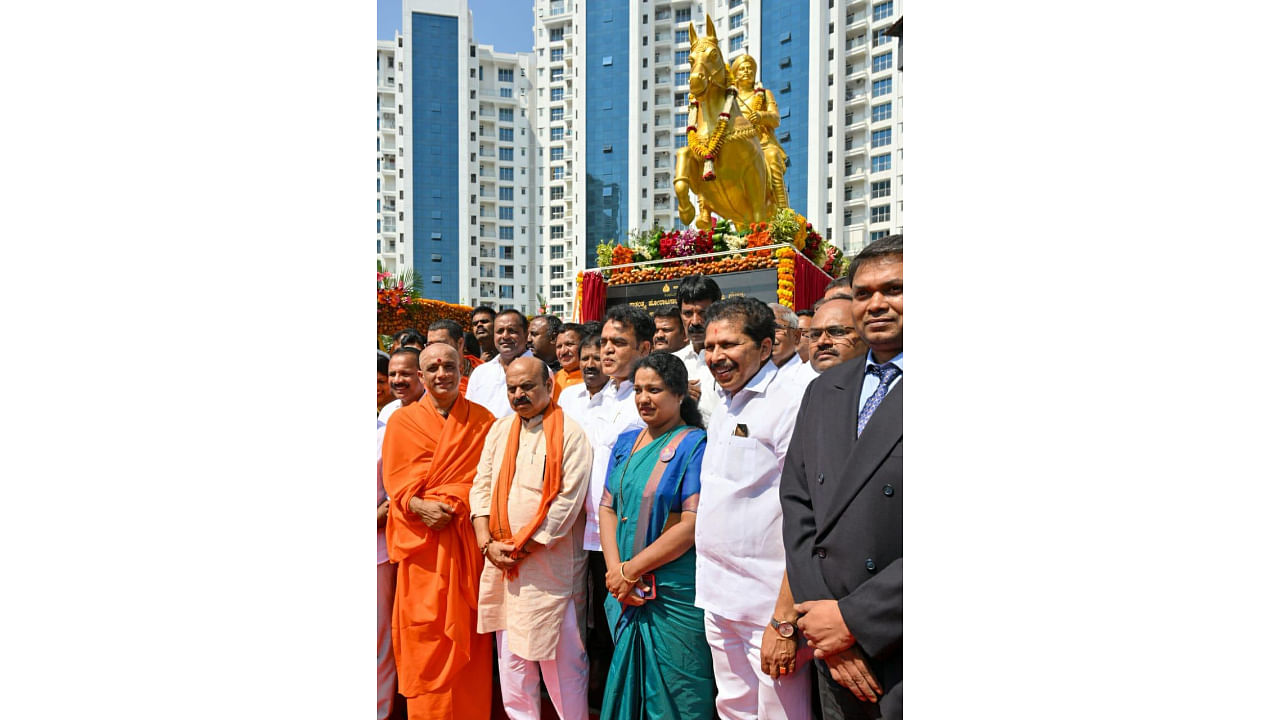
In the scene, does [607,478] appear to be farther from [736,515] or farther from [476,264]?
[476,264]

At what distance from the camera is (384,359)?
12.3 ft

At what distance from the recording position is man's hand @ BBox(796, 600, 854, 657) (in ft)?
5.67

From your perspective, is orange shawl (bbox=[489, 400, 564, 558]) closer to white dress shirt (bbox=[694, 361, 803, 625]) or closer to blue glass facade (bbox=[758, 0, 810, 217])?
white dress shirt (bbox=[694, 361, 803, 625])

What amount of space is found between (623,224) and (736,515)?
32527 millimetres

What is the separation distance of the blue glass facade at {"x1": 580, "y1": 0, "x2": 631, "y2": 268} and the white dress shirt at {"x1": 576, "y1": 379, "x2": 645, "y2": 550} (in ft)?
99.8

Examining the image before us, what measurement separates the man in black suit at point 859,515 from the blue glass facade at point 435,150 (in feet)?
31.4

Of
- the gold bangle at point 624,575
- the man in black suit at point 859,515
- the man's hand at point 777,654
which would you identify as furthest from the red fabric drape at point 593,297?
the man in black suit at point 859,515

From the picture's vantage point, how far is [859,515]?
173cm

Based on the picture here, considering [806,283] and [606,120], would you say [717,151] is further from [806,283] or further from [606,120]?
[606,120]

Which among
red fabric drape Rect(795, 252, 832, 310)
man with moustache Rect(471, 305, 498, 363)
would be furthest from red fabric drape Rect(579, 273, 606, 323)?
man with moustache Rect(471, 305, 498, 363)

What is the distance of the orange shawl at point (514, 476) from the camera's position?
2.55 metres

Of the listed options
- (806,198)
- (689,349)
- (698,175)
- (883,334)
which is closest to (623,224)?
(806,198)

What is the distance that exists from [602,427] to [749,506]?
1.04 meters

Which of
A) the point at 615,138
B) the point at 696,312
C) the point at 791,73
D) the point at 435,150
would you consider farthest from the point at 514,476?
the point at 615,138
